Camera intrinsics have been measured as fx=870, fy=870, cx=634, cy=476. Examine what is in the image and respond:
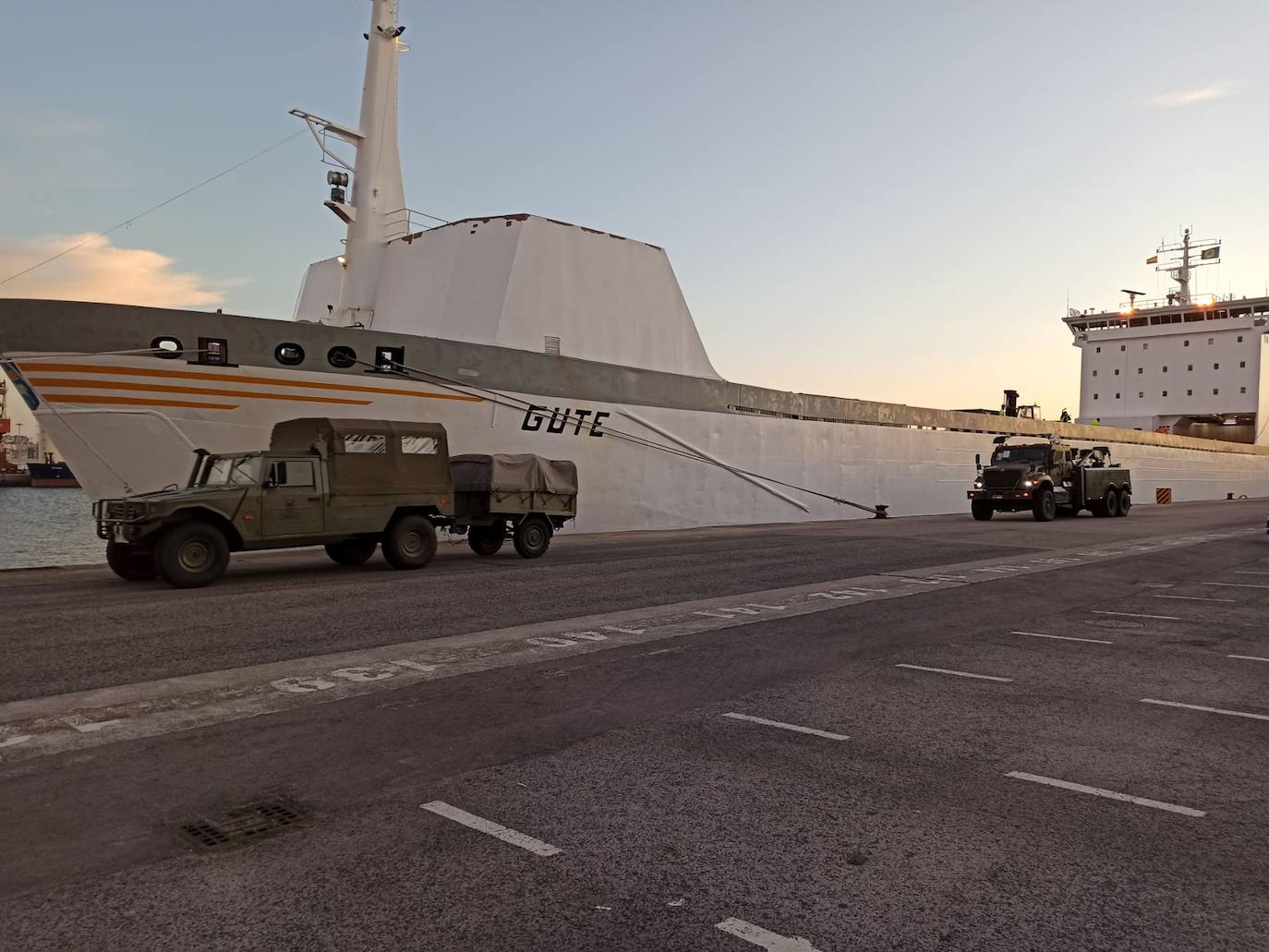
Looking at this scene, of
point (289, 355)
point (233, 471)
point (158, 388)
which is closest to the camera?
point (233, 471)

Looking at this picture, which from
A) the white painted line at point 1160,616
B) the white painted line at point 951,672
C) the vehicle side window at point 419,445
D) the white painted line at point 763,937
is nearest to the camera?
the white painted line at point 763,937

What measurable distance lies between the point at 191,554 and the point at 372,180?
14.1m

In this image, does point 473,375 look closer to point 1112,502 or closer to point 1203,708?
point 1203,708

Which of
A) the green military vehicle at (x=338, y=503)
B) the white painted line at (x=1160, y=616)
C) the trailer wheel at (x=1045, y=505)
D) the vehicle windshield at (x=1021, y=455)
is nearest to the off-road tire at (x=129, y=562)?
the green military vehicle at (x=338, y=503)

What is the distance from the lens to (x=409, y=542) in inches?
525

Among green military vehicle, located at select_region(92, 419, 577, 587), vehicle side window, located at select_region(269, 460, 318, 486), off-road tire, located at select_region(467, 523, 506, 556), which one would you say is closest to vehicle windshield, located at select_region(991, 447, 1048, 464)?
green military vehicle, located at select_region(92, 419, 577, 587)

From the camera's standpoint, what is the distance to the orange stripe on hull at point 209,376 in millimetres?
13219

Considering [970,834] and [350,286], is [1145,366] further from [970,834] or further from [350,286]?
[970,834]

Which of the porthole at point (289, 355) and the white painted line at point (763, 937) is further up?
the porthole at point (289, 355)

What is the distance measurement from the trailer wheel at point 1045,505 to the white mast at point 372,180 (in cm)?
1974

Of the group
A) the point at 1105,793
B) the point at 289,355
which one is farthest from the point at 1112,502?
the point at 1105,793

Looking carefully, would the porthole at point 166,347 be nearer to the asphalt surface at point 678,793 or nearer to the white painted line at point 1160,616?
the asphalt surface at point 678,793

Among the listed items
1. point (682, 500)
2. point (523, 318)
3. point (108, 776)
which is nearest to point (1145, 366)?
point (682, 500)

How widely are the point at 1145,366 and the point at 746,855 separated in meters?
58.6
